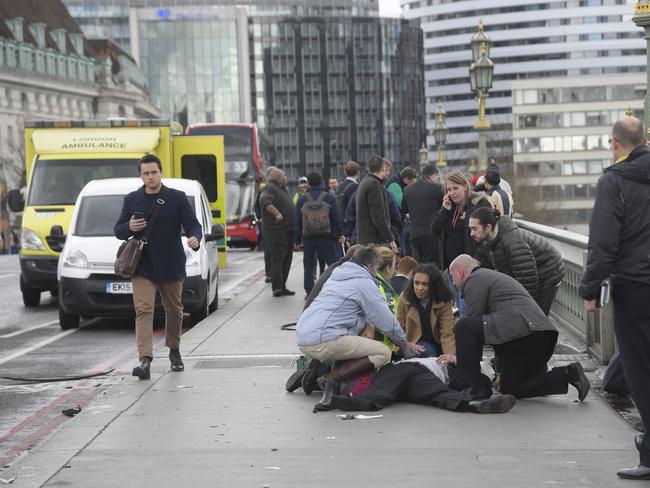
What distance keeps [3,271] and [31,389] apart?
19.7 meters

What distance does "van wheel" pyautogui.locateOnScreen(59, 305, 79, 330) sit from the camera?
50.1ft

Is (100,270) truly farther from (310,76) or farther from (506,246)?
(310,76)

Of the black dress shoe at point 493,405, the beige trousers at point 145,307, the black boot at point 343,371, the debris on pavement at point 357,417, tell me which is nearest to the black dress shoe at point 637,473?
the black dress shoe at point 493,405

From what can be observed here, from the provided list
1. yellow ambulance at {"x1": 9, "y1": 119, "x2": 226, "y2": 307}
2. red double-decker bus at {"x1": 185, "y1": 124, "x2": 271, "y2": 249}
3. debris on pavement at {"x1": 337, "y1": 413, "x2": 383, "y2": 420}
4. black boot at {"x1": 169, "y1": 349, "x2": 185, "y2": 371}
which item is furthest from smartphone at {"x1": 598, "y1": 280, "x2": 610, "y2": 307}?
red double-decker bus at {"x1": 185, "y1": 124, "x2": 271, "y2": 249}

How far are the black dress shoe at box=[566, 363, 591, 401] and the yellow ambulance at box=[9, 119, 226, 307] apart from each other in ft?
34.6

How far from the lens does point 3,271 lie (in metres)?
29.5

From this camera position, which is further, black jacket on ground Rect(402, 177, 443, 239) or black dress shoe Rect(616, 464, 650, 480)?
black jacket on ground Rect(402, 177, 443, 239)

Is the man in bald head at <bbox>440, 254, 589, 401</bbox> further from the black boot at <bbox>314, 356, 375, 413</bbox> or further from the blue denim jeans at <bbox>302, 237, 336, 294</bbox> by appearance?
the blue denim jeans at <bbox>302, 237, 336, 294</bbox>

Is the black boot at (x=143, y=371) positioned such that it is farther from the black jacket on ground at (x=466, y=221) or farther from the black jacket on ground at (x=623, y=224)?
the black jacket on ground at (x=623, y=224)

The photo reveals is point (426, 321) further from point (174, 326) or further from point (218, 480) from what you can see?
point (218, 480)

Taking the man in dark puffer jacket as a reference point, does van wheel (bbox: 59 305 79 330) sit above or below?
below

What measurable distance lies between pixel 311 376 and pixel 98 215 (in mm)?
7437

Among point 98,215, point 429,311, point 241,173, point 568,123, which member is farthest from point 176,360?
point 568,123

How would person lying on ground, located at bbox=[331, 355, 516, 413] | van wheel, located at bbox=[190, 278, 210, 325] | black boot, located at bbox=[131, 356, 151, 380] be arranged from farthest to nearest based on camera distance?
van wheel, located at bbox=[190, 278, 210, 325] → black boot, located at bbox=[131, 356, 151, 380] → person lying on ground, located at bbox=[331, 355, 516, 413]
